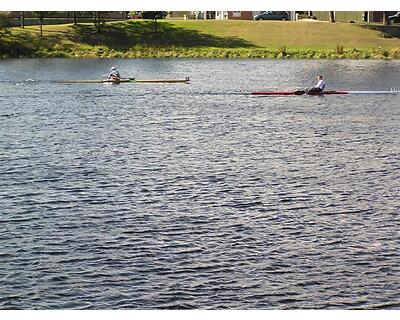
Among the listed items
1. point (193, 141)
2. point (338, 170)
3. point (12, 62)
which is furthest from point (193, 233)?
point (12, 62)

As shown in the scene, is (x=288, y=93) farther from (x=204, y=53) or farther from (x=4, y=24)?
(x=4, y=24)

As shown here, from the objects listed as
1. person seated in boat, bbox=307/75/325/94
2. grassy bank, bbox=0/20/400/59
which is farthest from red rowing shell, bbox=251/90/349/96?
grassy bank, bbox=0/20/400/59

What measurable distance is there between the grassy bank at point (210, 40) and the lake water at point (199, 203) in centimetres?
3056

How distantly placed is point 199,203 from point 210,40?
62722mm

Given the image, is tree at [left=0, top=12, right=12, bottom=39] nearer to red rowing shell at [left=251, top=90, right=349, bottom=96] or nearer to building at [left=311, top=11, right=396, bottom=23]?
building at [left=311, top=11, right=396, bottom=23]

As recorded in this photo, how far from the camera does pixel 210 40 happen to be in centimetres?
8288

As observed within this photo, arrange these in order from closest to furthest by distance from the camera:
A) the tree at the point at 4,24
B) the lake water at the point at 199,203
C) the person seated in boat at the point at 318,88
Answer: the lake water at the point at 199,203 → the person seated in boat at the point at 318,88 → the tree at the point at 4,24

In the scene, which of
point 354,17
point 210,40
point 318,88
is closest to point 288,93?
point 318,88

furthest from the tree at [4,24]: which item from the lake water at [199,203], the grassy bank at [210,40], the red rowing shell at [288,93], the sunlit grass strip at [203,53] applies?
the red rowing shell at [288,93]

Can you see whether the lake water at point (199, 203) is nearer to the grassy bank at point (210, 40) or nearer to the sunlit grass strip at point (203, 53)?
the sunlit grass strip at point (203, 53)

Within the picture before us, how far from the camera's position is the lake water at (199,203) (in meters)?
14.8

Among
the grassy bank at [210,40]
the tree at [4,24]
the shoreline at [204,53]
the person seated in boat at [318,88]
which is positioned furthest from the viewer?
the tree at [4,24]
